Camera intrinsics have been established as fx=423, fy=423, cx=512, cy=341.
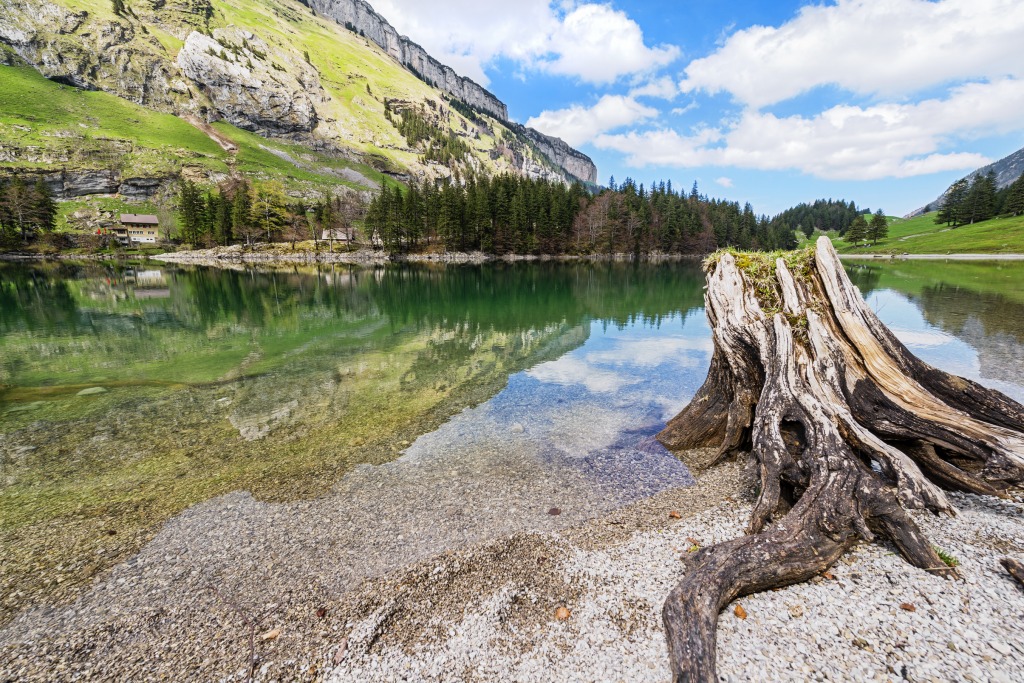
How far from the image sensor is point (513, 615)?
6.00 m

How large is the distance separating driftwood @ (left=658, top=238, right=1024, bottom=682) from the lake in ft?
8.57

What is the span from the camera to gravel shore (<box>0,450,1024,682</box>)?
4.94m

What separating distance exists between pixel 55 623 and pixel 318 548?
3.55 meters

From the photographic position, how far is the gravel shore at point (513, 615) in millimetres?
4938

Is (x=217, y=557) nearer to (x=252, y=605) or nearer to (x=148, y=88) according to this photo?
(x=252, y=605)

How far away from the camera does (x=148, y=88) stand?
18025 centimetres

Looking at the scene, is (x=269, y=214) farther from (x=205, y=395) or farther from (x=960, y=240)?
(x=960, y=240)

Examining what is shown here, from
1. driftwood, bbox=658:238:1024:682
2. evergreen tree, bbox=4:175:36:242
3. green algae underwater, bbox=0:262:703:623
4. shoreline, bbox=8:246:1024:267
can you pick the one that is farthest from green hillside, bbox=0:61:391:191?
driftwood, bbox=658:238:1024:682

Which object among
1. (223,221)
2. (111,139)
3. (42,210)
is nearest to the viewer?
(42,210)

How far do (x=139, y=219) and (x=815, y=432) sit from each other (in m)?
169

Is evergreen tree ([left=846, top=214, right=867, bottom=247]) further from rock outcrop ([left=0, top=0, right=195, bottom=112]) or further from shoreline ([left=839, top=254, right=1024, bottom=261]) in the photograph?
rock outcrop ([left=0, top=0, right=195, bottom=112])

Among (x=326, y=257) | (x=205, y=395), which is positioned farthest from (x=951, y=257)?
(x=326, y=257)

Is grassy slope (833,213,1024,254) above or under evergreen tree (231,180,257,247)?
under

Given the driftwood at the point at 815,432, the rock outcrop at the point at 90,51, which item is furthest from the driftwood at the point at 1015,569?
the rock outcrop at the point at 90,51
